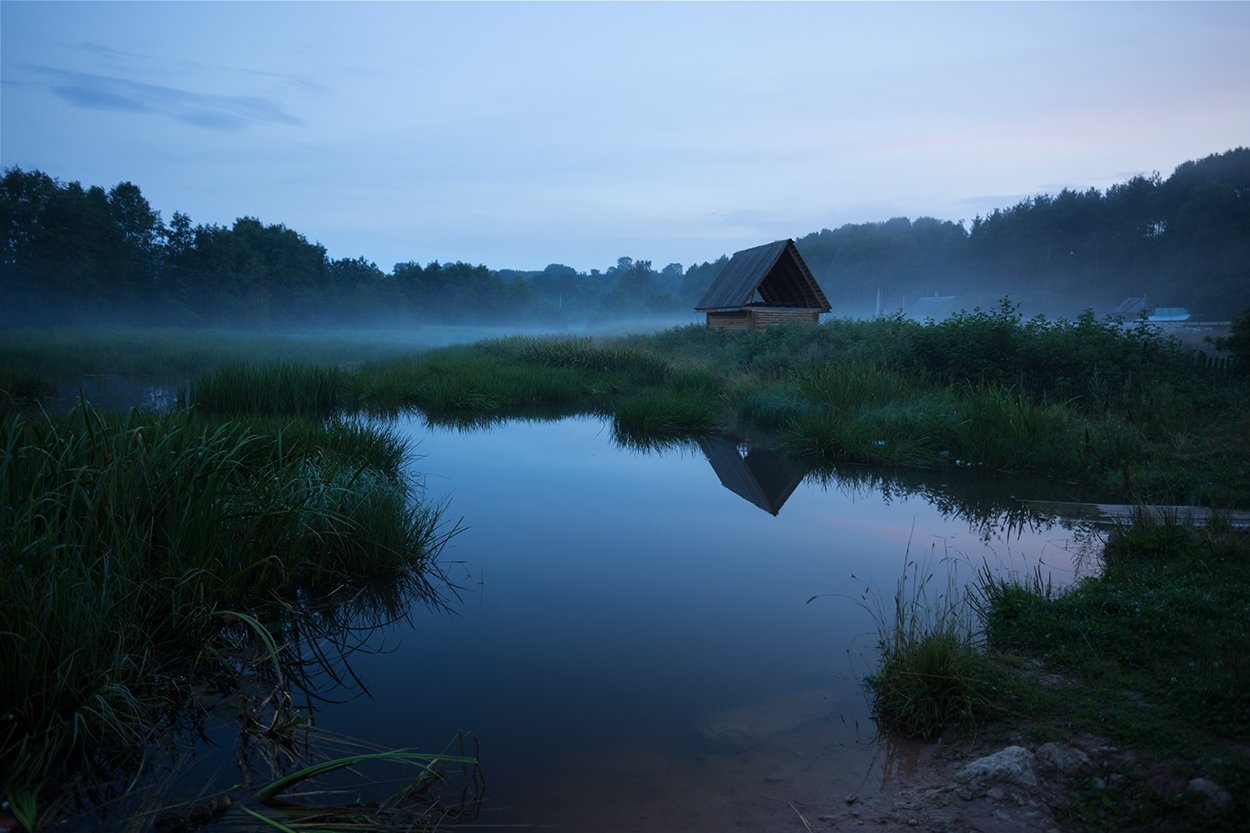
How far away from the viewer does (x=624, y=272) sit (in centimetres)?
8881

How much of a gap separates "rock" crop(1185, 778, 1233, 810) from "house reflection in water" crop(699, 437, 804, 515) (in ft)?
18.6

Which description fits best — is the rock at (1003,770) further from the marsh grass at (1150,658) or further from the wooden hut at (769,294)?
the wooden hut at (769,294)

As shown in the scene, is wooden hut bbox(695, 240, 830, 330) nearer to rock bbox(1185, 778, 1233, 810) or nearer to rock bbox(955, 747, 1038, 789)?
rock bbox(955, 747, 1038, 789)

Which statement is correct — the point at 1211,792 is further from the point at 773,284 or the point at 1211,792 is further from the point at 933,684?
the point at 773,284

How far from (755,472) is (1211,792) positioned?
7910 mm

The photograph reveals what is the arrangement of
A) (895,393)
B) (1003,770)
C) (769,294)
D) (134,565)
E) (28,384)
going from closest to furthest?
1. (1003,770)
2. (134,565)
3. (895,393)
4. (28,384)
5. (769,294)

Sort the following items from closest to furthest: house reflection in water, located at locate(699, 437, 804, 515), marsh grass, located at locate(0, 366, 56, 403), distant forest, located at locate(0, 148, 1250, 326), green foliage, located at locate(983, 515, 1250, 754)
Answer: green foliage, located at locate(983, 515, 1250, 754) < house reflection in water, located at locate(699, 437, 804, 515) < marsh grass, located at locate(0, 366, 56, 403) < distant forest, located at locate(0, 148, 1250, 326)

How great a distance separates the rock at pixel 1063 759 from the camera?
2.99 metres

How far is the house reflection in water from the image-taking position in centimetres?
904

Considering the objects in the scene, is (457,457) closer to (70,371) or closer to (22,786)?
(22,786)

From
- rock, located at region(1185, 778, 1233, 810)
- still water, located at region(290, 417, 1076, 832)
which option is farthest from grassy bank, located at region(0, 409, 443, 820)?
rock, located at region(1185, 778, 1233, 810)

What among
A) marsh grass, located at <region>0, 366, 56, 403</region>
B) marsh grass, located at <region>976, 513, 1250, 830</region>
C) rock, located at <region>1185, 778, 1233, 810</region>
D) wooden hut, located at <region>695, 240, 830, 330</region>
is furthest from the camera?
wooden hut, located at <region>695, 240, 830, 330</region>

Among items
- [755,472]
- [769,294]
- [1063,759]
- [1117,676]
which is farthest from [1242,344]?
[769,294]

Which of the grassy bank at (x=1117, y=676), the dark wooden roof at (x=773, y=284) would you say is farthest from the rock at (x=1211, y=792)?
the dark wooden roof at (x=773, y=284)
